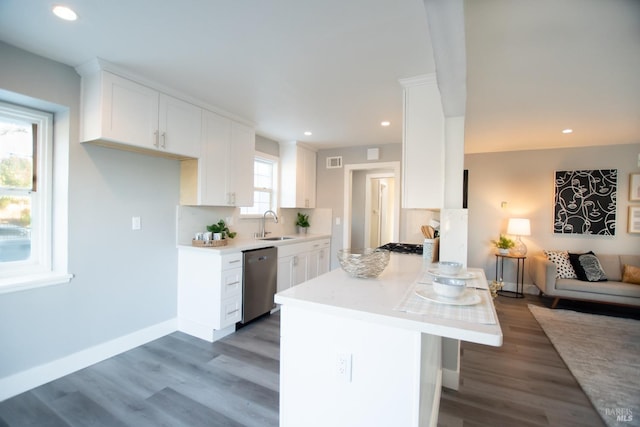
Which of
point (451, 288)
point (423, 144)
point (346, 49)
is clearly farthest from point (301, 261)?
point (451, 288)

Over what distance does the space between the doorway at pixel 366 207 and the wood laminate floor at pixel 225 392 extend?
103 inches

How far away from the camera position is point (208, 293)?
2.83 meters

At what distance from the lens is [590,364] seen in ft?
7.95

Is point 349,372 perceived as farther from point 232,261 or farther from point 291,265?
point 291,265

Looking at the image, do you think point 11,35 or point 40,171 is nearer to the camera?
point 11,35

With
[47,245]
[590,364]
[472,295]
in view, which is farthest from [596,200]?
[47,245]

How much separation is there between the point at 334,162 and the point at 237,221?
1954 mm

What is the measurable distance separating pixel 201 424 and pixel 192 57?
239cm

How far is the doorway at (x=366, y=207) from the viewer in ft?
15.6

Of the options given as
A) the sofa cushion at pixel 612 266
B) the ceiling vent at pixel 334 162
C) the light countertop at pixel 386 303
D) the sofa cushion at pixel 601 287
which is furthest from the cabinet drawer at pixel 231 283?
the sofa cushion at pixel 612 266

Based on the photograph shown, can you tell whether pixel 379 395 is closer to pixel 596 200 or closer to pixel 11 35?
pixel 11 35

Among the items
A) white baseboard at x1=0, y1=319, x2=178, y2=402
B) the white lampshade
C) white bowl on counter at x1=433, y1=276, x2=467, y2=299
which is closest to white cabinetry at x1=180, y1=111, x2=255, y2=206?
white baseboard at x1=0, y1=319, x2=178, y2=402

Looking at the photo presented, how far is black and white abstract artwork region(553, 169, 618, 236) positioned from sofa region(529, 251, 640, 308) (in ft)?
1.36

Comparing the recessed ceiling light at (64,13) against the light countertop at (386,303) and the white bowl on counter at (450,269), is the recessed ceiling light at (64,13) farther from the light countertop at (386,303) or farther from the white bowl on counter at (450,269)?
the white bowl on counter at (450,269)
